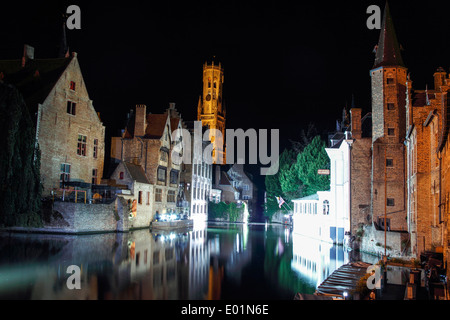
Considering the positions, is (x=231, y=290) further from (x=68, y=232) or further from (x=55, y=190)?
(x=55, y=190)

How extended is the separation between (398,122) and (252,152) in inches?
2757

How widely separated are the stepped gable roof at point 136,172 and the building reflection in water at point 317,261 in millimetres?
20109

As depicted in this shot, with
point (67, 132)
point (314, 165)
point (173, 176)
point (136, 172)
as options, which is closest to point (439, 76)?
point (314, 165)

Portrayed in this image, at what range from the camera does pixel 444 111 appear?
19297mm

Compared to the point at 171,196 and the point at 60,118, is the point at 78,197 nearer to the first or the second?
the point at 60,118

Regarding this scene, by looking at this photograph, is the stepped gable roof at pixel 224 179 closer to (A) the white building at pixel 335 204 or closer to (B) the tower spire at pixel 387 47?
(A) the white building at pixel 335 204

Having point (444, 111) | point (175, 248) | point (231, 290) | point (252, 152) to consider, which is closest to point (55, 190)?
point (175, 248)

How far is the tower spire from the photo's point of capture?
34.7 m

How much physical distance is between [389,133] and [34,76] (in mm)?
34527

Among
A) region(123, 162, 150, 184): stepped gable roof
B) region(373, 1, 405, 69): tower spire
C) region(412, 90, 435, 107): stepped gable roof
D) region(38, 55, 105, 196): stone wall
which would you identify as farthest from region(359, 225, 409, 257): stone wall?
region(38, 55, 105, 196): stone wall

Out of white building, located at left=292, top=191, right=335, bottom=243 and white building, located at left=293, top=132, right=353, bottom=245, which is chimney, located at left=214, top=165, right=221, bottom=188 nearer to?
white building, located at left=292, top=191, right=335, bottom=243

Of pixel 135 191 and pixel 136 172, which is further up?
pixel 136 172

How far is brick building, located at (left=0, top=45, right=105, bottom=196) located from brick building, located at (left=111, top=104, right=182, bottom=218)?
4633 millimetres

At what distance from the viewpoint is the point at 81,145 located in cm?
4462
